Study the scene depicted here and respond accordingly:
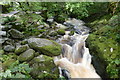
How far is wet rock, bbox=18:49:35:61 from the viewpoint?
4469mm

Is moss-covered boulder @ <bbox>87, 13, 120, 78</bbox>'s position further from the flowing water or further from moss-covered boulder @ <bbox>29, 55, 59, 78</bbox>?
moss-covered boulder @ <bbox>29, 55, 59, 78</bbox>

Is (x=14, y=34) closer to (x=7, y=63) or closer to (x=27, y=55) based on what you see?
(x=27, y=55)

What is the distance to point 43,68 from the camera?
4148 millimetres

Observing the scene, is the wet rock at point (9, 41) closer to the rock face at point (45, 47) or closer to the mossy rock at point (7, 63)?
the rock face at point (45, 47)

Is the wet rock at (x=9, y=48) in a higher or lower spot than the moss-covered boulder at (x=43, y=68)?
higher

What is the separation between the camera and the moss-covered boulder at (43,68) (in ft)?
13.1

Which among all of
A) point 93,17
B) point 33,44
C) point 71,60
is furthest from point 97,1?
point 33,44

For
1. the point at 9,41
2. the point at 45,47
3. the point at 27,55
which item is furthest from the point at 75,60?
the point at 9,41

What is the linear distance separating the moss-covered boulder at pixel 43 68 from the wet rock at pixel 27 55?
182 mm

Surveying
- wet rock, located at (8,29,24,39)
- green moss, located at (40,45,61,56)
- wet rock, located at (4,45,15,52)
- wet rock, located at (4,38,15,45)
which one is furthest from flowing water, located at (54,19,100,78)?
wet rock, located at (4,38,15,45)

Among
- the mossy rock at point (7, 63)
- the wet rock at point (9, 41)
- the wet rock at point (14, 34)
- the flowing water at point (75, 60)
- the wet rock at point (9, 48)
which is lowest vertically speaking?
the flowing water at point (75, 60)

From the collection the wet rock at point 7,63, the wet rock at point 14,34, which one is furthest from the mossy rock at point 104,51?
the wet rock at point 14,34

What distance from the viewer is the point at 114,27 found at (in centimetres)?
535

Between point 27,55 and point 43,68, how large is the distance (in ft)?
2.67
